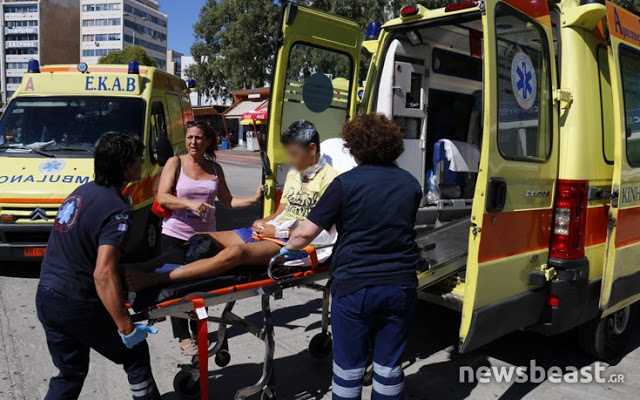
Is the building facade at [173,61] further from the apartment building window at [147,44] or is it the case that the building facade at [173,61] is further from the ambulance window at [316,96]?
the ambulance window at [316,96]

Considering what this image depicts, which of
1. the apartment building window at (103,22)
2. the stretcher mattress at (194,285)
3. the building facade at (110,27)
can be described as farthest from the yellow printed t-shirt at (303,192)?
the apartment building window at (103,22)

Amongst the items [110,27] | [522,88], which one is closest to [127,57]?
[522,88]

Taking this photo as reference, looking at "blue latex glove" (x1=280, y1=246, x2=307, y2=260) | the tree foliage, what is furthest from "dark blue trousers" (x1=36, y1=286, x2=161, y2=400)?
the tree foliage

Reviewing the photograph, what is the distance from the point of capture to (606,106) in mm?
3779

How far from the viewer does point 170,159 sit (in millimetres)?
4047

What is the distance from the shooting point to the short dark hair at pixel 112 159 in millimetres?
2688

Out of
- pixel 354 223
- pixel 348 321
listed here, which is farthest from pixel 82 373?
pixel 354 223

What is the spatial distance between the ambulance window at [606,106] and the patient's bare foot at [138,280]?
9.88ft

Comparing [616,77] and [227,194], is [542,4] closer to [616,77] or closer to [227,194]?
[616,77]

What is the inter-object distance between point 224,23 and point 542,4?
110 feet

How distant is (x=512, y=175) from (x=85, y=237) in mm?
2353

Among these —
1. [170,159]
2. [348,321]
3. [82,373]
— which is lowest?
[82,373]

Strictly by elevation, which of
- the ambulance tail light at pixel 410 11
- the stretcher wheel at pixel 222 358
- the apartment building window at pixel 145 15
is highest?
the apartment building window at pixel 145 15

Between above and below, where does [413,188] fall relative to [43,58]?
below
